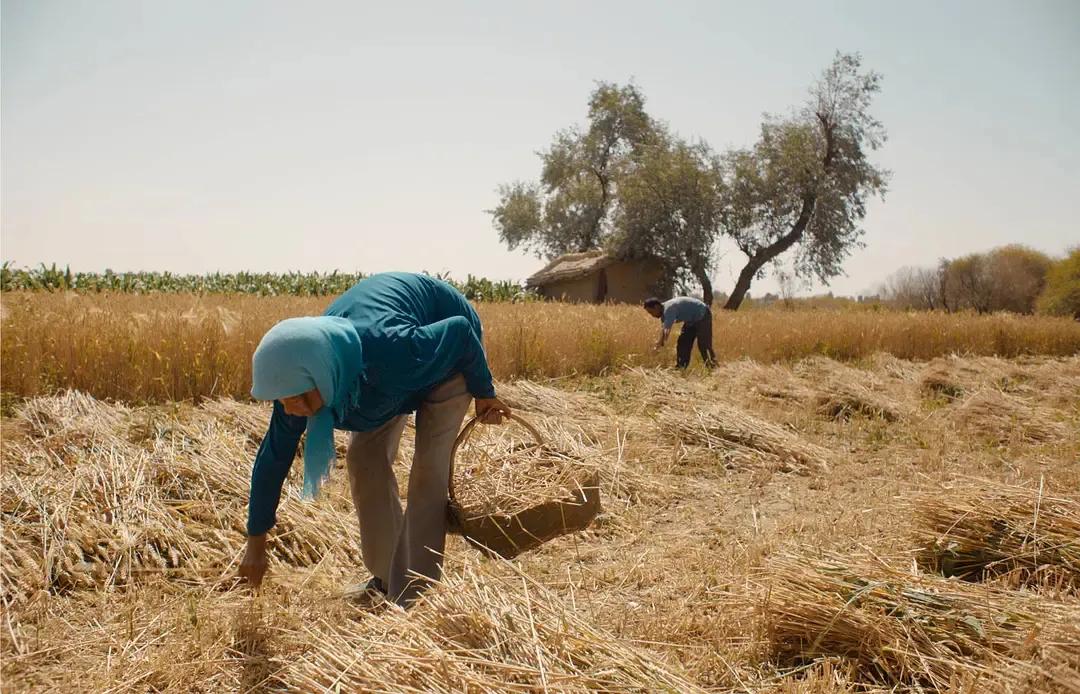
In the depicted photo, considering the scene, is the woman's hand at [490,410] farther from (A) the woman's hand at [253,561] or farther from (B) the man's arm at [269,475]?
(A) the woman's hand at [253,561]

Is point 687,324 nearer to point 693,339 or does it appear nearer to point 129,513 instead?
point 693,339

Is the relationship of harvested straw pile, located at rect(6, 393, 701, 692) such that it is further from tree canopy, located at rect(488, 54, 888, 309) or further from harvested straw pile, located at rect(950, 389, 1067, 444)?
tree canopy, located at rect(488, 54, 888, 309)

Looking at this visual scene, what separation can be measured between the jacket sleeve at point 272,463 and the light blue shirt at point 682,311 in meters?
7.19

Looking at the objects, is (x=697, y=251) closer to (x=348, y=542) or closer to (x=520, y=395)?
(x=520, y=395)

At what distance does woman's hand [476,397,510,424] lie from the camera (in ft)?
9.32

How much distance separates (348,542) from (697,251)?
23618 mm

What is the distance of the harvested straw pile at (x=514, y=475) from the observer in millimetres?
2920

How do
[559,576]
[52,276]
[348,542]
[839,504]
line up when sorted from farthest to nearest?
[52,276] → [839,504] → [348,542] → [559,576]

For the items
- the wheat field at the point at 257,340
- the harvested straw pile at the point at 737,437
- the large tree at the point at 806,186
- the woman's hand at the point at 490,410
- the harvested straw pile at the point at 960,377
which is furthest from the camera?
the large tree at the point at 806,186

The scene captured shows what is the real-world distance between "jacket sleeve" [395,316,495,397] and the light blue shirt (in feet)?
21.7

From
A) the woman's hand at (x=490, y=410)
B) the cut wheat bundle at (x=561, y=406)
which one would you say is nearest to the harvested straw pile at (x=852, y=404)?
the cut wheat bundle at (x=561, y=406)

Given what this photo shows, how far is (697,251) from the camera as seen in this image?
25.8 meters

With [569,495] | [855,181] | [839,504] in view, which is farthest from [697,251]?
[569,495]

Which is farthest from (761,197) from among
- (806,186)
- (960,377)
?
(960,377)
